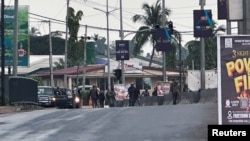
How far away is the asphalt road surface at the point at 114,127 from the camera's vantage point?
20.6 m

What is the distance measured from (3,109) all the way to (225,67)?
31043mm

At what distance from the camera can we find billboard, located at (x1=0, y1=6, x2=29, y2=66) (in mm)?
62162

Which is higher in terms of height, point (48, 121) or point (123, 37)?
point (123, 37)

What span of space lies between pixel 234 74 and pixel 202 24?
3744cm

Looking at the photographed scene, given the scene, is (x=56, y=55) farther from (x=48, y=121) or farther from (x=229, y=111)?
(x=229, y=111)

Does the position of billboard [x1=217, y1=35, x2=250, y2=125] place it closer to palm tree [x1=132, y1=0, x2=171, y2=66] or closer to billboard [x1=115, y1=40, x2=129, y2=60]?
billboard [x1=115, y1=40, x2=129, y2=60]

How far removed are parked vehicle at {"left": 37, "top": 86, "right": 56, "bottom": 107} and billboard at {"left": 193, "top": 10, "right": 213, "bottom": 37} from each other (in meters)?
9.94

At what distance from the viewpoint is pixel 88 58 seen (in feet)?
301

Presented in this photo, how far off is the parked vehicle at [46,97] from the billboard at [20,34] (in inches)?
483

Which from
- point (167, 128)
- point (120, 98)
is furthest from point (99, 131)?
point (120, 98)

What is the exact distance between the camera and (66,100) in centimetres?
5281

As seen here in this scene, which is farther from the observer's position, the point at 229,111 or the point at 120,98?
the point at 120,98

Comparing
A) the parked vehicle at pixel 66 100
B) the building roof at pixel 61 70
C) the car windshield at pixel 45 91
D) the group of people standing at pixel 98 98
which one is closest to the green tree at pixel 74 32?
the building roof at pixel 61 70

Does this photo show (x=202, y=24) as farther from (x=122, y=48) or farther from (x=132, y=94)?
(x=122, y=48)
